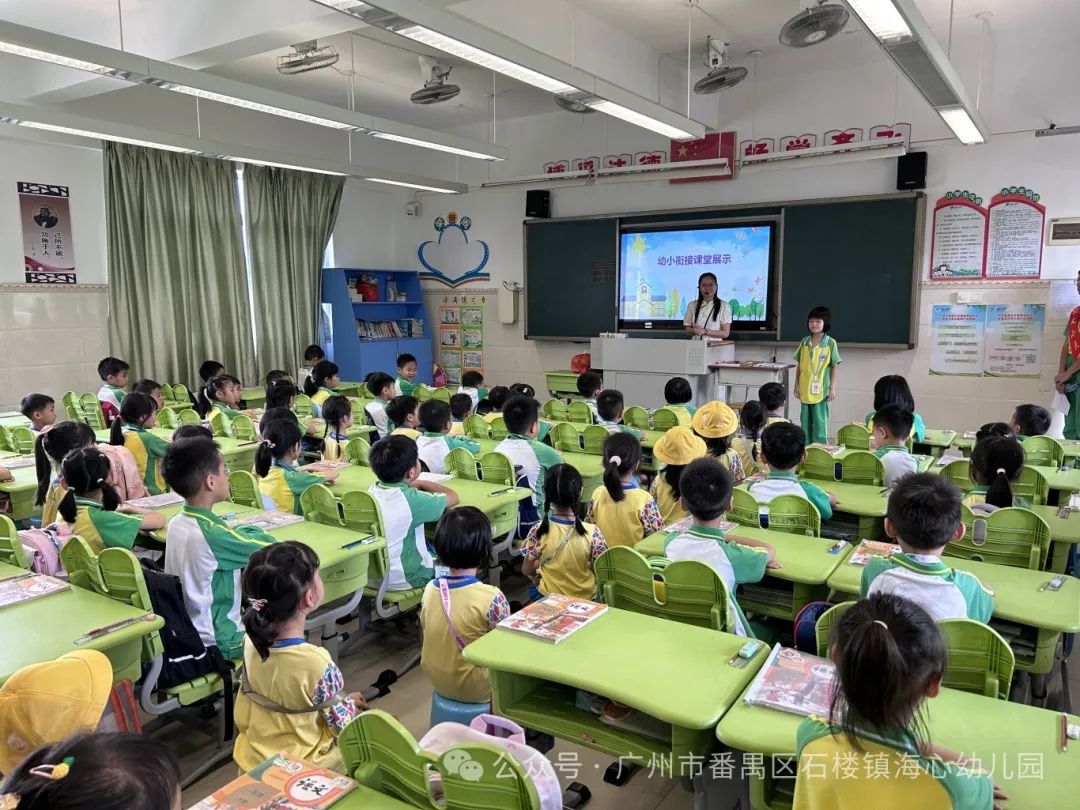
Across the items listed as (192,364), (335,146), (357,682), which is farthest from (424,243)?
(357,682)

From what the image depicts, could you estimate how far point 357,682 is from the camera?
127 inches

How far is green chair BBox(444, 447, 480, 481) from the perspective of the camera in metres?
4.16

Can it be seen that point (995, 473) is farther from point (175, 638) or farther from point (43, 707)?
point (43, 707)

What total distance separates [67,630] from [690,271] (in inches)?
290

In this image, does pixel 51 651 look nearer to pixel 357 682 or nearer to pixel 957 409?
pixel 357 682

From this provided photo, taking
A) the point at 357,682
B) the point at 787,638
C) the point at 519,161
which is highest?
the point at 519,161

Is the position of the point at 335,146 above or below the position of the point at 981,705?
above

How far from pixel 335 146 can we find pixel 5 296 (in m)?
4.30

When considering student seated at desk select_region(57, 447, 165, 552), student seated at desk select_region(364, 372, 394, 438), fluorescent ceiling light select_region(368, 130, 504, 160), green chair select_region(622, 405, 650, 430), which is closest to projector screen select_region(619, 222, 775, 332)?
fluorescent ceiling light select_region(368, 130, 504, 160)

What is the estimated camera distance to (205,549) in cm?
257

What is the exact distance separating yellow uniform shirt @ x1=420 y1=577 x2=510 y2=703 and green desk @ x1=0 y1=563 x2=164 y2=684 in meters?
0.80

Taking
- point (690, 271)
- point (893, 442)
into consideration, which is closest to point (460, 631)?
point (893, 442)

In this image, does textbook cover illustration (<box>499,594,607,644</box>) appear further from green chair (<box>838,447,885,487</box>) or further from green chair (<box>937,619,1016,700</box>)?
green chair (<box>838,447,885,487</box>)

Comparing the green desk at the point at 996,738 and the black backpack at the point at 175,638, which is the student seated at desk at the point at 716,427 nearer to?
the green desk at the point at 996,738
